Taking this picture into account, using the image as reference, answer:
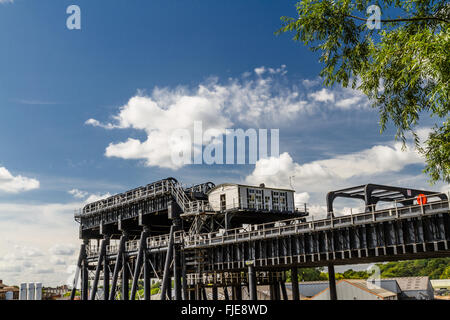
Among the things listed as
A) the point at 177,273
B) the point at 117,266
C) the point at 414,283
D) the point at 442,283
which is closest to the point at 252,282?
the point at 177,273

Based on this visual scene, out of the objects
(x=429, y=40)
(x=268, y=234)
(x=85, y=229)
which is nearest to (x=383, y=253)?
(x=268, y=234)

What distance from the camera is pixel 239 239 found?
4697 centimetres

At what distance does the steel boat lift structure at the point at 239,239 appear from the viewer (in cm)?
3625

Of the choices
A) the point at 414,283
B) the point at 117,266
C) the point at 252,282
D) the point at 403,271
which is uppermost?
the point at 117,266

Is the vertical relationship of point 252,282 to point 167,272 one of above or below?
below

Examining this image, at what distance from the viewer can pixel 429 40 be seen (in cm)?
1490

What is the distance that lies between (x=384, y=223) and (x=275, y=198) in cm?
2108

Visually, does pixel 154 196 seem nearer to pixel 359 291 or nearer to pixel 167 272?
pixel 167 272

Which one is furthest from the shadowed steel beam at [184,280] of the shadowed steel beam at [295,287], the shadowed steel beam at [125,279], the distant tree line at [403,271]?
the distant tree line at [403,271]

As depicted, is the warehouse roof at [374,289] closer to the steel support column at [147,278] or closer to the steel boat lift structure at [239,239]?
the steel boat lift structure at [239,239]
